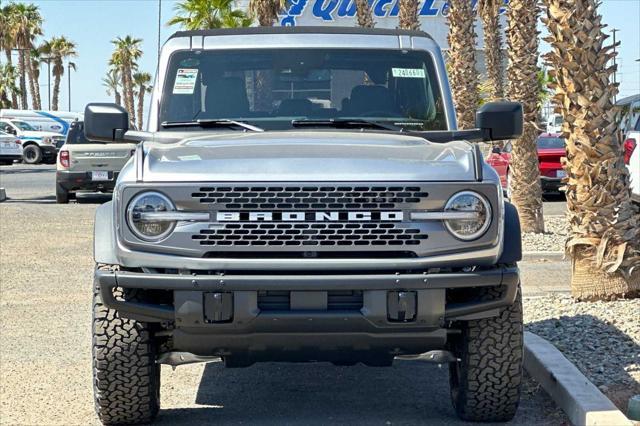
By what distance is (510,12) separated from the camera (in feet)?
55.7

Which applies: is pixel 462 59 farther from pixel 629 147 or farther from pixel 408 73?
pixel 408 73

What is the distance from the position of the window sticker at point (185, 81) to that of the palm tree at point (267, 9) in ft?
103

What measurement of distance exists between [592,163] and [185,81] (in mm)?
3797

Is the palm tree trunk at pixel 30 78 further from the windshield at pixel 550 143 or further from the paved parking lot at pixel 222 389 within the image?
the paved parking lot at pixel 222 389

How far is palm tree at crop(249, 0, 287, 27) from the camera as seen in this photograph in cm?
3850

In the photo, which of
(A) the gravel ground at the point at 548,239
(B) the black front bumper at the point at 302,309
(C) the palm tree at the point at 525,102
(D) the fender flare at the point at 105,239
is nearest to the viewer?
(B) the black front bumper at the point at 302,309

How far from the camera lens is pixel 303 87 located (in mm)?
6992

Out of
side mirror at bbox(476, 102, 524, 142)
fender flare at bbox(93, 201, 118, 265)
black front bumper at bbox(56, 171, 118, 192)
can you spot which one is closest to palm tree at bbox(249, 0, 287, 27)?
black front bumper at bbox(56, 171, 118, 192)

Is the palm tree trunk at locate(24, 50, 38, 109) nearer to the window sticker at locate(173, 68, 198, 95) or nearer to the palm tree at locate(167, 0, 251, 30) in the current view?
the palm tree at locate(167, 0, 251, 30)

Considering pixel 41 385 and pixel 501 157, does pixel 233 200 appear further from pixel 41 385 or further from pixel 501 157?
pixel 501 157

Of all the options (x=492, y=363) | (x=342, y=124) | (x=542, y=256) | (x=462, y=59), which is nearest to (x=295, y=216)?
(x=492, y=363)

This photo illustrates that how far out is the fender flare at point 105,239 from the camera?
5473 mm

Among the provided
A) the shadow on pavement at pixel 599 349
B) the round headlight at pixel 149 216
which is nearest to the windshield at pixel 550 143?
the shadow on pavement at pixel 599 349

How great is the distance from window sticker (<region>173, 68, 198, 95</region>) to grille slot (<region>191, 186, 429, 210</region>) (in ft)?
5.84
